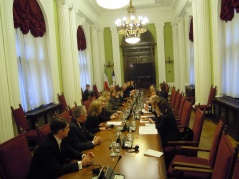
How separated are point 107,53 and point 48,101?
247 inches

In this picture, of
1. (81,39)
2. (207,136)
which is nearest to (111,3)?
(207,136)

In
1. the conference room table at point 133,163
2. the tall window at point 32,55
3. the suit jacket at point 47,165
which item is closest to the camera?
the conference room table at point 133,163

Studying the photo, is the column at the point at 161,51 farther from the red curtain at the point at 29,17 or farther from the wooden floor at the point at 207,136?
the red curtain at the point at 29,17

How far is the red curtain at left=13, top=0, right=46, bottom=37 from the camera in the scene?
489cm

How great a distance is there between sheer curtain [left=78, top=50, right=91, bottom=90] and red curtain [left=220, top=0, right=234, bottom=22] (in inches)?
243

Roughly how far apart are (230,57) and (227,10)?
1.24 m

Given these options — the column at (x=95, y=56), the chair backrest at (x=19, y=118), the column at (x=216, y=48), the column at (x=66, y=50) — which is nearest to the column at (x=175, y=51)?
the column at (x=95, y=56)

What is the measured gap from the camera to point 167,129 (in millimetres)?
3189

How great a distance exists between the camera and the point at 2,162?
1989 mm

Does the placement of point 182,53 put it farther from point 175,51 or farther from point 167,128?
point 167,128

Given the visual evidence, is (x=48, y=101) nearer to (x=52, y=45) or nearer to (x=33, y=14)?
(x=52, y=45)

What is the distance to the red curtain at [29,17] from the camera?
4895 mm

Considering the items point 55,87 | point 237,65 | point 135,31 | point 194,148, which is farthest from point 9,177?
point 135,31

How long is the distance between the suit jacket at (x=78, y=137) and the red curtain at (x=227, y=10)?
14.0 feet
